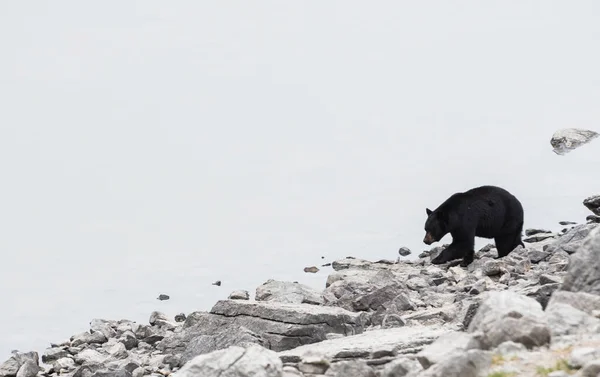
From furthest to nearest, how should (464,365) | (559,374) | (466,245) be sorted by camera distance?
(466,245), (464,365), (559,374)

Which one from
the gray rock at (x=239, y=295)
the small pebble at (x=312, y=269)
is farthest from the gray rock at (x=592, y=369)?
the small pebble at (x=312, y=269)

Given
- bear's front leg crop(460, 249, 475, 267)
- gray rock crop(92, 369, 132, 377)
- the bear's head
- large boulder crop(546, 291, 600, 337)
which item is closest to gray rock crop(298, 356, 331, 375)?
large boulder crop(546, 291, 600, 337)

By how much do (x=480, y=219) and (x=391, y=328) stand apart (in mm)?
7918

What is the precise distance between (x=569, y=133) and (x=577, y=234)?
13056 millimetres

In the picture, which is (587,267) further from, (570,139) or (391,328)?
(570,139)

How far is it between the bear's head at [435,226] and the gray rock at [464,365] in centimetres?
1266

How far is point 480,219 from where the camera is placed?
1930 centimetres

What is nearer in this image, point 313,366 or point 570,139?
point 313,366

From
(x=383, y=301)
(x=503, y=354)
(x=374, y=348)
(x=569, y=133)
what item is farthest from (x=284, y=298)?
(x=569, y=133)

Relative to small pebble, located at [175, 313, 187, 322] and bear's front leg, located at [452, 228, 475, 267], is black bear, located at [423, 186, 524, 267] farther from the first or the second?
small pebble, located at [175, 313, 187, 322]

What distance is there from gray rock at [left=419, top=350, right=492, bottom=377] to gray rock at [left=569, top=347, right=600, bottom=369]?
578mm

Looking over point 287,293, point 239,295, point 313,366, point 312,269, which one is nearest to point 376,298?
point 287,293

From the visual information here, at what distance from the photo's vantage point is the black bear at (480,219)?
19141 mm

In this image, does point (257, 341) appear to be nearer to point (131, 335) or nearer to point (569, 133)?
point (131, 335)
